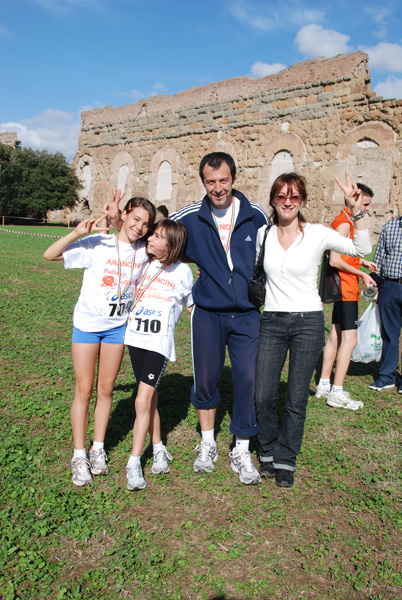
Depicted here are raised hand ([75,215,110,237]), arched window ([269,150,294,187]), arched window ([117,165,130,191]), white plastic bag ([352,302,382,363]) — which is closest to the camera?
raised hand ([75,215,110,237])

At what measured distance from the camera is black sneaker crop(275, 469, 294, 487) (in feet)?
11.3

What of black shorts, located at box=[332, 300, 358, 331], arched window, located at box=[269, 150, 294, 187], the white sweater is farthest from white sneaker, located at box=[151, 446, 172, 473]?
arched window, located at box=[269, 150, 294, 187]

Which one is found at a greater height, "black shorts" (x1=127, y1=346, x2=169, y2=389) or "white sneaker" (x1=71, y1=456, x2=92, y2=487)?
"black shorts" (x1=127, y1=346, x2=169, y2=389)

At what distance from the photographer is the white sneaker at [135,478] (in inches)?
129

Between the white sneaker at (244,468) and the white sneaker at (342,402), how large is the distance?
166 cm

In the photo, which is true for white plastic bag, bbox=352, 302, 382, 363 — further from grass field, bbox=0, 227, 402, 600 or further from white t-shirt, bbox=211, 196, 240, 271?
white t-shirt, bbox=211, 196, 240, 271

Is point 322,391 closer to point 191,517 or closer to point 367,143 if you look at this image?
point 191,517

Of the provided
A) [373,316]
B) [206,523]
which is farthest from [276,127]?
[206,523]

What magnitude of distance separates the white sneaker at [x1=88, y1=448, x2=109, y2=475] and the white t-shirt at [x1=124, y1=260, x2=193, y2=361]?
0.85 m

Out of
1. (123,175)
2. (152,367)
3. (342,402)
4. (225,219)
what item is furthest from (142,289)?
(123,175)

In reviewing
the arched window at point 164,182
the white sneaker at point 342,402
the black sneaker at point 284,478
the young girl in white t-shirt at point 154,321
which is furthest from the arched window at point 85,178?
the black sneaker at point 284,478

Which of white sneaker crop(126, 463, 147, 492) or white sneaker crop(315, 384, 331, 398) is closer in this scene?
white sneaker crop(126, 463, 147, 492)

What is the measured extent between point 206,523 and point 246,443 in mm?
716

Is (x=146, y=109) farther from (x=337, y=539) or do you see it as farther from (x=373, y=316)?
(x=337, y=539)
